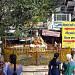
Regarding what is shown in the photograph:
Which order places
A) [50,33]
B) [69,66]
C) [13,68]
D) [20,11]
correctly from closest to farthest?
[13,68] → [69,66] → [20,11] → [50,33]

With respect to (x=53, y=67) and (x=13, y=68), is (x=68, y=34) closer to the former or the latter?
(x=53, y=67)

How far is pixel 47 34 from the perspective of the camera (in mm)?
29250

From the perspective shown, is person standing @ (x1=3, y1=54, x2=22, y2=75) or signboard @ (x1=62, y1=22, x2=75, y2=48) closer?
person standing @ (x1=3, y1=54, x2=22, y2=75)

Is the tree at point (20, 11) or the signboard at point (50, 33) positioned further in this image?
the signboard at point (50, 33)

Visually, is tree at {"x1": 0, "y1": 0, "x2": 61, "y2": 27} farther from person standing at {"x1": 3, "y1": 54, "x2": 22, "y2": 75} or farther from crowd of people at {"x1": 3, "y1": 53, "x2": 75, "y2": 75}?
person standing at {"x1": 3, "y1": 54, "x2": 22, "y2": 75}

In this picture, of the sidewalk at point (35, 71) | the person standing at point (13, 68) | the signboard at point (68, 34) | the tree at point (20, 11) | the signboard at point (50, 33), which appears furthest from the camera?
the signboard at point (50, 33)

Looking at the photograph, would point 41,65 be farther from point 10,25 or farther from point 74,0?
point 74,0

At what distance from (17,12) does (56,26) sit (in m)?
20.2

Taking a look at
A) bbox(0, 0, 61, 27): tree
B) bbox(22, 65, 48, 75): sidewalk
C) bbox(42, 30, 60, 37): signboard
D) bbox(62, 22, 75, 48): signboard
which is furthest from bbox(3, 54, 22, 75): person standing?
bbox(42, 30, 60, 37): signboard

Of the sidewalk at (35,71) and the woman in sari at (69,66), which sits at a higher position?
the woman in sari at (69,66)

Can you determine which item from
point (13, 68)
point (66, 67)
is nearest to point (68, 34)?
point (66, 67)

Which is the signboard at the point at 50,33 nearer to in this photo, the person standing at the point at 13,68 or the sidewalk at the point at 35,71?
the sidewalk at the point at 35,71

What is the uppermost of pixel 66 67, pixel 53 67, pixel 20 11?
pixel 20 11

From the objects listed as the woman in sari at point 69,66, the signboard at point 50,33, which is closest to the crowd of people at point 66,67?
the woman in sari at point 69,66
